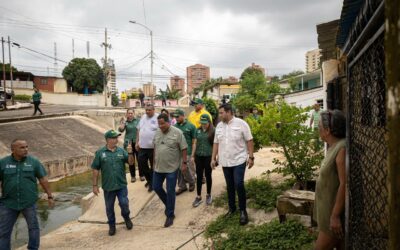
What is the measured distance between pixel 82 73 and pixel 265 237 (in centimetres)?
4659

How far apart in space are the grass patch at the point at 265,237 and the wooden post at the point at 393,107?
334cm

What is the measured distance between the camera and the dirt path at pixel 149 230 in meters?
5.11

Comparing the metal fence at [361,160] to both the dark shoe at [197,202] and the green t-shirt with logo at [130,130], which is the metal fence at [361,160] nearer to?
the dark shoe at [197,202]

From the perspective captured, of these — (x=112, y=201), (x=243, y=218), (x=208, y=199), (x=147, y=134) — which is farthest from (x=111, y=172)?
(x=243, y=218)

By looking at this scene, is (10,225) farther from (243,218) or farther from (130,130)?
(130,130)

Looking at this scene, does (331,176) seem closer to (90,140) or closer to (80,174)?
(80,174)

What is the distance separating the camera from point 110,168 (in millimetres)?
5500

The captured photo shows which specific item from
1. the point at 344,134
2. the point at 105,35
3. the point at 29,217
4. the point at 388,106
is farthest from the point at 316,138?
the point at 105,35

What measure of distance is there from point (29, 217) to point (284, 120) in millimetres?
4389

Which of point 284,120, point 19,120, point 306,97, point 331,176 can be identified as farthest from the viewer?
point 306,97

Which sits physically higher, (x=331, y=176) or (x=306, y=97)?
(x=306, y=97)

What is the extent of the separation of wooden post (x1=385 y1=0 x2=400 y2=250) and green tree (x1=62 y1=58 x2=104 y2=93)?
48894 mm

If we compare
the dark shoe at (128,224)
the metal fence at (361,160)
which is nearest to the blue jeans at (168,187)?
the dark shoe at (128,224)

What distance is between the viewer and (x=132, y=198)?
7262 mm
